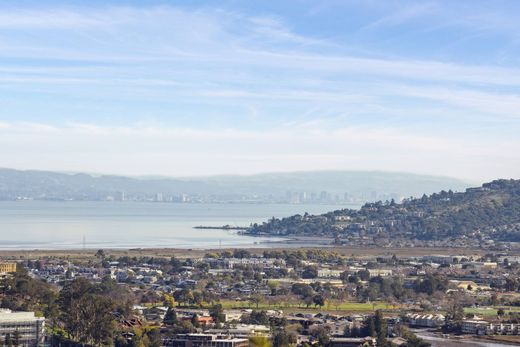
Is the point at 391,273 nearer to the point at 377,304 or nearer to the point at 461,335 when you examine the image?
the point at 377,304

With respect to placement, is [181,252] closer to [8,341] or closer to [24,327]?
[24,327]

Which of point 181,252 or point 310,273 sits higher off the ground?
point 181,252

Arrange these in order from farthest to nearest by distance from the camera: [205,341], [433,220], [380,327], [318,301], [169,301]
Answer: [433,220]
[318,301]
[169,301]
[380,327]
[205,341]

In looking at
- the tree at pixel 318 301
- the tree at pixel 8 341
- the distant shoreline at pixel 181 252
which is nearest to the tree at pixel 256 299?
the tree at pixel 318 301

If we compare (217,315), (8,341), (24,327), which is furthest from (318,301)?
(8,341)

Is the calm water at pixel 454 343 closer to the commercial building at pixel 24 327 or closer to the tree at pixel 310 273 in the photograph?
the commercial building at pixel 24 327

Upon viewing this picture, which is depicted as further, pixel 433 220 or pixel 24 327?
pixel 433 220
